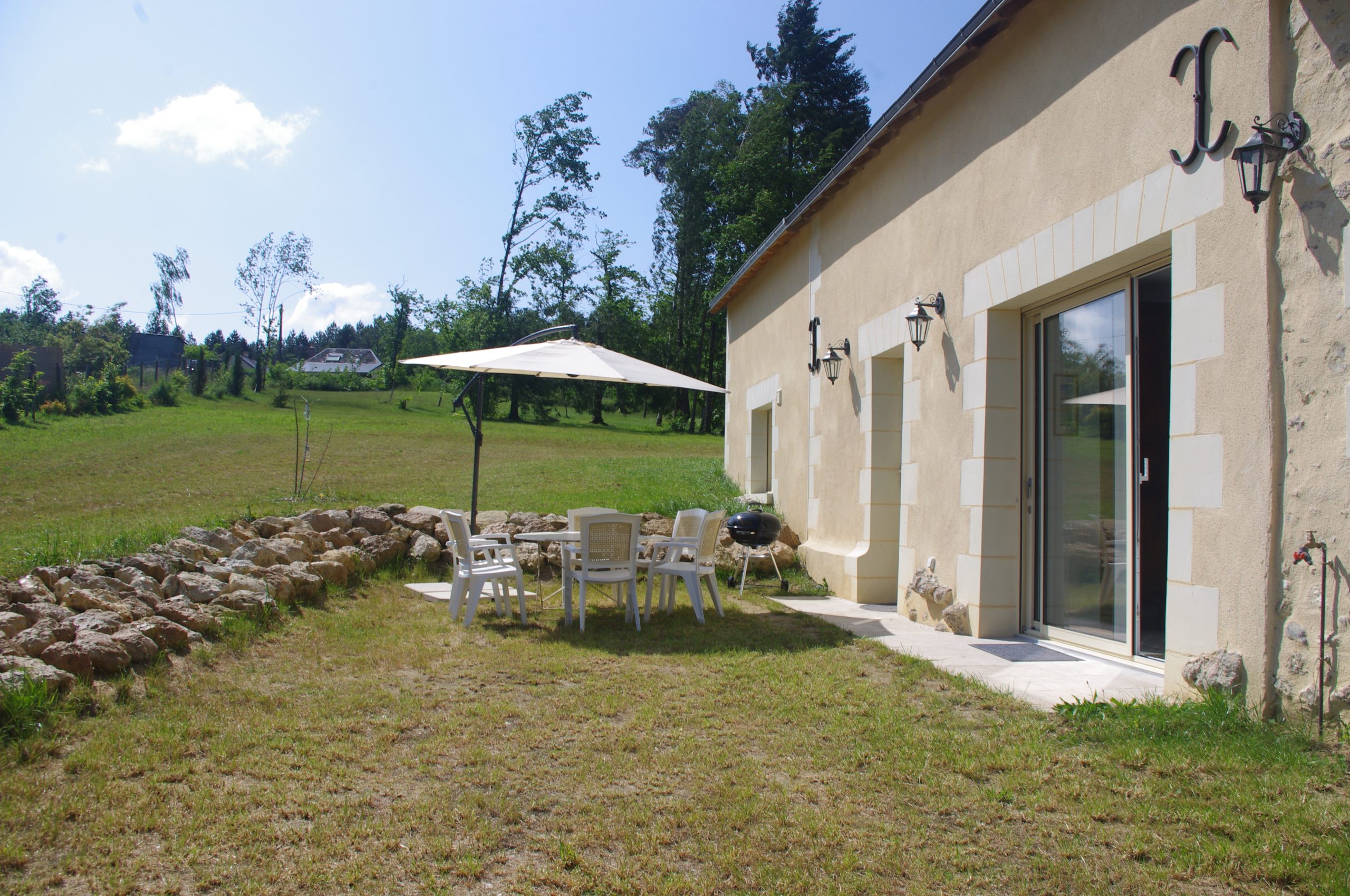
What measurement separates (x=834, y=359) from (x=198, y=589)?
5810 mm

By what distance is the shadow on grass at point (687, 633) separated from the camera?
5443 millimetres

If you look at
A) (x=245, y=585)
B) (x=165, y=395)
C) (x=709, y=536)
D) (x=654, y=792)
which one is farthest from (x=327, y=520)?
(x=165, y=395)

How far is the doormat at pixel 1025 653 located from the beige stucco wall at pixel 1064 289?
288mm

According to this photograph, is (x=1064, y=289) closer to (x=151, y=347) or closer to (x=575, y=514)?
(x=575, y=514)

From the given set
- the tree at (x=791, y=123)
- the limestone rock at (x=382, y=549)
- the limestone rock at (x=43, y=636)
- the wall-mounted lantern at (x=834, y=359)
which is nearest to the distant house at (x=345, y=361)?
the tree at (x=791, y=123)

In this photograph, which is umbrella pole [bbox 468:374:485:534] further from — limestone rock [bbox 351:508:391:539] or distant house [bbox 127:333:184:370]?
distant house [bbox 127:333:184:370]

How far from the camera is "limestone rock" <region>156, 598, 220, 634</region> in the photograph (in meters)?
4.85

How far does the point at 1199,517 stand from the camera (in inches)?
145

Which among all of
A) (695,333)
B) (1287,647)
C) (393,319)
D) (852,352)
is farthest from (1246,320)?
(393,319)

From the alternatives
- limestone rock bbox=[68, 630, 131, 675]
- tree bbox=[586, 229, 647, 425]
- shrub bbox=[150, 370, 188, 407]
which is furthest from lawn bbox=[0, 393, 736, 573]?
tree bbox=[586, 229, 647, 425]

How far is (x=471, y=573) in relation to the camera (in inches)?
243

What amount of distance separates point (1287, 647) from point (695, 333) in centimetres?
3457

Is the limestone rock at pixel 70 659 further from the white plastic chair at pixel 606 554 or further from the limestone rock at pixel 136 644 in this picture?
the white plastic chair at pixel 606 554

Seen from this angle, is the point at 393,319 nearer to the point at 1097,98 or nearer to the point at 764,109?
the point at 764,109
